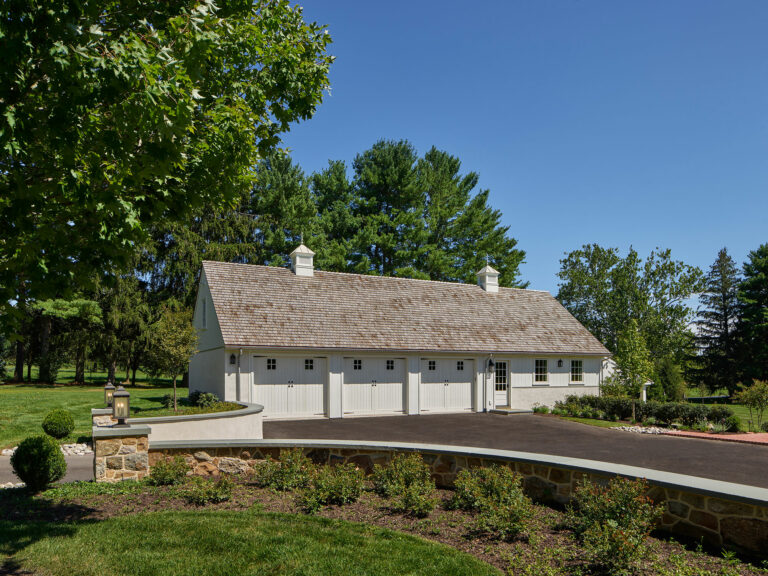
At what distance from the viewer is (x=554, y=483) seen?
25.5 feet

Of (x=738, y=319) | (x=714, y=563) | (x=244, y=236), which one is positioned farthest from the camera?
(x=738, y=319)

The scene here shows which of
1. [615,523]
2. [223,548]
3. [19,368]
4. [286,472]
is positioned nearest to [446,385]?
[286,472]

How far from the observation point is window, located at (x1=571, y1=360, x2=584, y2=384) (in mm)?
26969

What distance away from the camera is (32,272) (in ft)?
16.9

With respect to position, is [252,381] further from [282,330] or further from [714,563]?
[714,563]

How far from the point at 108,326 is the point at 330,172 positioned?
793 inches

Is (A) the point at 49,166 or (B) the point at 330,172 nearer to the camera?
(A) the point at 49,166

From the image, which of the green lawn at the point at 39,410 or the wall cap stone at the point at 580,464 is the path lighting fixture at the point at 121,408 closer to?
the wall cap stone at the point at 580,464

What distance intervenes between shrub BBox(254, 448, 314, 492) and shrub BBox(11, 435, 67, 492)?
3.24 meters

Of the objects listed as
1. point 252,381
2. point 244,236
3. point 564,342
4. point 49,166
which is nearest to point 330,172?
point 244,236

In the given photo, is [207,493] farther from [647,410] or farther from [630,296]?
[630,296]

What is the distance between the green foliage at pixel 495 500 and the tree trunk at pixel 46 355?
1443 inches

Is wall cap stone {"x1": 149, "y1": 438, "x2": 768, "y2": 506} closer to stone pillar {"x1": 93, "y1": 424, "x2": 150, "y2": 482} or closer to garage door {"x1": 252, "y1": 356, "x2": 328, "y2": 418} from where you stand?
stone pillar {"x1": 93, "y1": 424, "x2": 150, "y2": 482}

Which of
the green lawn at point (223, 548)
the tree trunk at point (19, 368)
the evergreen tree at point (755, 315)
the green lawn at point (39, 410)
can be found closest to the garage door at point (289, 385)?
the green lawn at point (39, 410)
